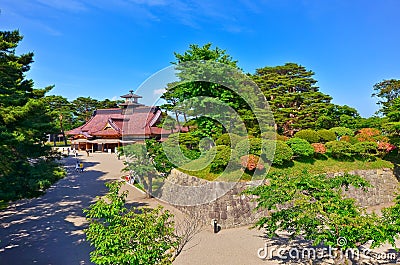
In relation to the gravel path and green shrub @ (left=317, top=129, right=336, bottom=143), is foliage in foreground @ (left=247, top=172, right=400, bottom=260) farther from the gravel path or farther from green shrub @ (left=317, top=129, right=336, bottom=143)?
green shrub @ (left=317, top=129, right=336, bottom=143)

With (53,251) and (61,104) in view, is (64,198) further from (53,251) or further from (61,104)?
(61,104)

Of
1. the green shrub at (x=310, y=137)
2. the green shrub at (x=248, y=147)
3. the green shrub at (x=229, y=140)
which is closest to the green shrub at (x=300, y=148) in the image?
the green shrub at (x=310, y=137)

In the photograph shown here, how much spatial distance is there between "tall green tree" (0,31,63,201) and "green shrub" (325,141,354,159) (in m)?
12.4

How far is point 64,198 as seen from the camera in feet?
43.8

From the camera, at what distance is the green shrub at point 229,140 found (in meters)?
11.7

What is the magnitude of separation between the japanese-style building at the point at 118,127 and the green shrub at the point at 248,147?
53.4 ft

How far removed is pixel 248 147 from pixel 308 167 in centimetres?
363

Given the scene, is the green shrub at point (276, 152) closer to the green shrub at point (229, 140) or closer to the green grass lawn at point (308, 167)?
the green grass lawn at point (308, 167)

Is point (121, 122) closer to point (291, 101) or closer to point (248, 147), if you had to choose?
point (291, 101)

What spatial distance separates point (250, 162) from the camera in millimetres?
10648

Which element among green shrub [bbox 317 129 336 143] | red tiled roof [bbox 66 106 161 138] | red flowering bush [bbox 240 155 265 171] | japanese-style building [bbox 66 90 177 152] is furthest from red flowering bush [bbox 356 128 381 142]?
japanese-style building [bbox 66 90 177 152]

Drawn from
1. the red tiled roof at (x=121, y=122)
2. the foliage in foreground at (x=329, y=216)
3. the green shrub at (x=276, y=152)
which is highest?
the red tiled roof at (x=121, y=122)

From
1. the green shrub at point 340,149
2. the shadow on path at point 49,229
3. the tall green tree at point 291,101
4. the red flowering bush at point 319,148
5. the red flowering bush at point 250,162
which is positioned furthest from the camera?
the tall green tree at point 291,101

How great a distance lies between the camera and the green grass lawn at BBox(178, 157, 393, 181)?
10492mm
